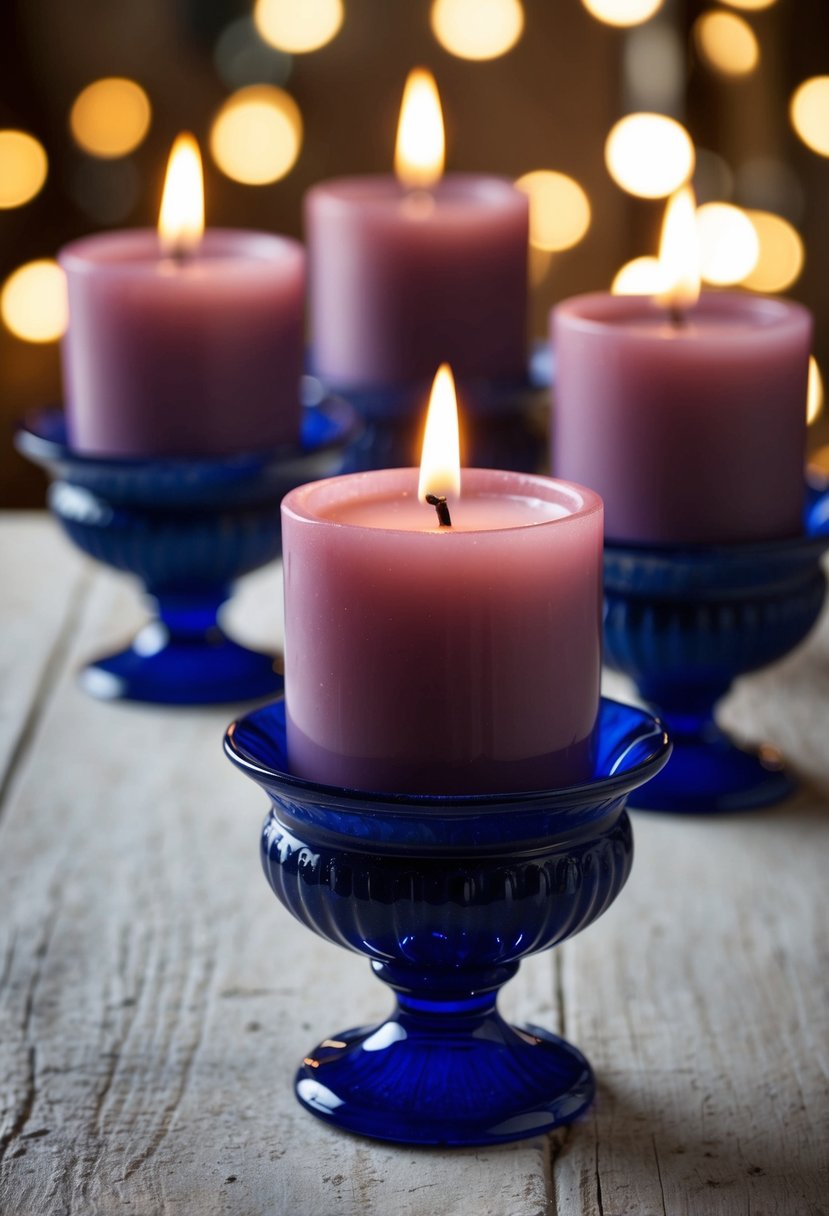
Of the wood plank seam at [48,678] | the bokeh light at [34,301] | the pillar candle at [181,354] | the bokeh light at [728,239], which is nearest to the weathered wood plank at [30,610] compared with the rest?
the wood plank seam at [48,678]

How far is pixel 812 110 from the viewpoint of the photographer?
60.6 inches

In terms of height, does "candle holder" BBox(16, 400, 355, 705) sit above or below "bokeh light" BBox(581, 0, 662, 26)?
below

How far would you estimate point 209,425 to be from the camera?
0.84 meters

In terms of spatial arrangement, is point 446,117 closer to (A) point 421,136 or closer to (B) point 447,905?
(A) point 421,136

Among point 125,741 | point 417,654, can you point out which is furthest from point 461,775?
point 125,741

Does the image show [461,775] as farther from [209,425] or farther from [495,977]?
[209,425]

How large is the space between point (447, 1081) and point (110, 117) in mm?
1201

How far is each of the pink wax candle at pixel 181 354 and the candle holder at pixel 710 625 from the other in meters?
0.22

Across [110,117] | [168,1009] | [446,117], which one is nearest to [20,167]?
[110,117]

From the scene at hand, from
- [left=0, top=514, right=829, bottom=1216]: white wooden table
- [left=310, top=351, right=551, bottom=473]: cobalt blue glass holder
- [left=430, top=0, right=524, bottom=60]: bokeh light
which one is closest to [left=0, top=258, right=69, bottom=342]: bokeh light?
[left=430, top=0, right=524, bottom=60]: bokeh light

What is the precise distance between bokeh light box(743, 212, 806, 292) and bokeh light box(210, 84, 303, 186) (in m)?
0.42

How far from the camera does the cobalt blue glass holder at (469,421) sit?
92 centimetres

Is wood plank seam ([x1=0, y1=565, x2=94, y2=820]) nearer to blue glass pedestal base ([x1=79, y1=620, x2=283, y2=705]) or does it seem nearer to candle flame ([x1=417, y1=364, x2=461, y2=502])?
blue glass pedestal base ([x1=79, y1=620, x2=283, y2=705])

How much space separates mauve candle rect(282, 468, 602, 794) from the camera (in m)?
0.46
